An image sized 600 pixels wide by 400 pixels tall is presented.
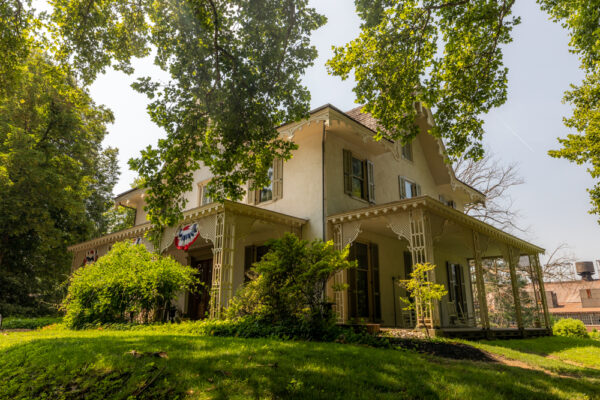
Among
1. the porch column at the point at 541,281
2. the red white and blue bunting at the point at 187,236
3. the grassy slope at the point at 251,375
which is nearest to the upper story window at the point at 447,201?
the porch column at the point at 541,281

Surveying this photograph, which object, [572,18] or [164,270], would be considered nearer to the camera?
[572,18]

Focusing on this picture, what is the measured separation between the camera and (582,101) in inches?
489

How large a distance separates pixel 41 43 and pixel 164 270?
6.19m

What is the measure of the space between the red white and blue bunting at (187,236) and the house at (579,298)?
38.4 m

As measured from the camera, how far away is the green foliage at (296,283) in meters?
7.57

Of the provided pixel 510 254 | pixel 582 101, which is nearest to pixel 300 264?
pixel 510 254

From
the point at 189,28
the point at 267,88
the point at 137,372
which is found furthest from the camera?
the point at 267,88

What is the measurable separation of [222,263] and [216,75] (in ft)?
15.8

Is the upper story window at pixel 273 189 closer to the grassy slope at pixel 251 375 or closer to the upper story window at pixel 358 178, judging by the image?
the upper story window at pixel 358 178

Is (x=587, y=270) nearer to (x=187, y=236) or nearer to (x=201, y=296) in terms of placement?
(x=201, y=296)

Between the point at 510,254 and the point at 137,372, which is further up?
the point at 510,254

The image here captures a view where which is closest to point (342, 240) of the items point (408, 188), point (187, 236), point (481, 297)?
point (481, 297)

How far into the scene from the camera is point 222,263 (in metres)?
9.98

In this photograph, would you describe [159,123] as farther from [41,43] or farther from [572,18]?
[572,18]
